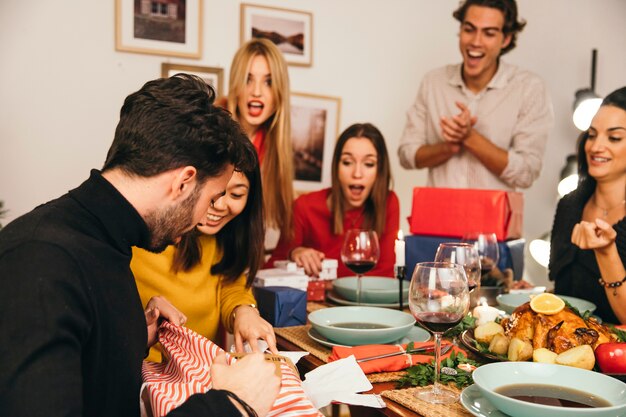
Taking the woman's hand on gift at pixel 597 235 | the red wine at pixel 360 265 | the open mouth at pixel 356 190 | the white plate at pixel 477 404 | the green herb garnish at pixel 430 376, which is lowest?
the green herb garnish at pixel 430 376

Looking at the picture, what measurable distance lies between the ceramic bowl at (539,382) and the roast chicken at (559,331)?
7.3 inches

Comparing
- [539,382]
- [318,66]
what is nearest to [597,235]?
[539,382]

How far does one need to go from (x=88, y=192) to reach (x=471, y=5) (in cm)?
285

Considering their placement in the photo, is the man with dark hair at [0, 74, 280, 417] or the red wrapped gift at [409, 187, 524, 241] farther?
the red wrapped gift at [409, 187, 524, 241]

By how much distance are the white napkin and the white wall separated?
2630 millimetres

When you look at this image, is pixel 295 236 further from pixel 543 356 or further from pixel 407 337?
pixel 543 356

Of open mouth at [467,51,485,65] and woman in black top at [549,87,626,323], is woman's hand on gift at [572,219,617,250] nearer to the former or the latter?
woman in black top at [549,87,626,323]

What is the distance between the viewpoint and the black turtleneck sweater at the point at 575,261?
2182 millimetres

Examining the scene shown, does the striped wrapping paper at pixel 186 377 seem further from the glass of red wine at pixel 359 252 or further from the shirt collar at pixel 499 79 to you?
the shirt collar at pixel 499 79

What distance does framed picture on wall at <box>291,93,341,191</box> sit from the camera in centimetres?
420

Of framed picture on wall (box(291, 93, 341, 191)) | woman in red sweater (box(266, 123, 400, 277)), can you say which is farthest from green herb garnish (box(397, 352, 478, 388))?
framed picture on wall (box(291, 93, 341, 191))

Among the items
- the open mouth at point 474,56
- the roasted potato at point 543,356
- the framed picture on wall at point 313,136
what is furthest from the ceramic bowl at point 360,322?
the framed picture on wall at point 313,136

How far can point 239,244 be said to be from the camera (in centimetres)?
219

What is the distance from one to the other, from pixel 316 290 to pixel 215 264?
0.38 m
